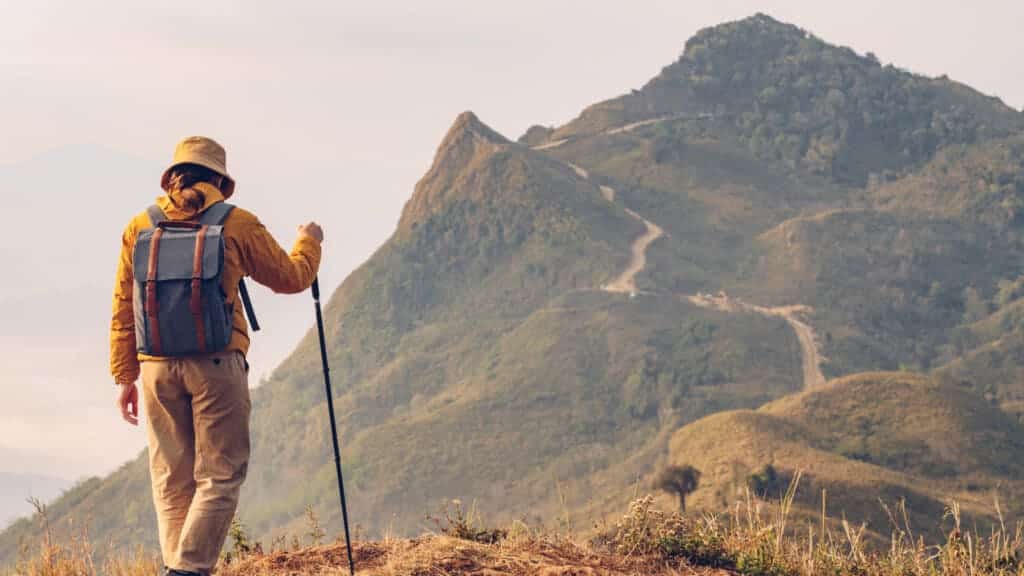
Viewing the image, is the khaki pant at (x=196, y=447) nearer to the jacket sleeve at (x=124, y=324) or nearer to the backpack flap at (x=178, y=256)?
the jacket sleeve at (x=124, y=324)

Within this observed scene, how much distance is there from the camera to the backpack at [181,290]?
7320mm

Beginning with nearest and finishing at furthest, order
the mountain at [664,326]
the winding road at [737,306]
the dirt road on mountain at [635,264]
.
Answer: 1. the mountain at [664,326]
2. the winding road at [737,306]
3. the dirt road on mountain at [635,264]

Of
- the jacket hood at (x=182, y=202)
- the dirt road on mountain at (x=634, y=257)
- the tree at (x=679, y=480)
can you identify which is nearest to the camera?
the jacket hood at (x=182, y=202)

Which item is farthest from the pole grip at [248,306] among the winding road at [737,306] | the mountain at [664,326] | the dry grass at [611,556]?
the winding road at [737,306]

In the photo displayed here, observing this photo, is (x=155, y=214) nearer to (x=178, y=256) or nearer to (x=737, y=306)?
(x=178, y=256)

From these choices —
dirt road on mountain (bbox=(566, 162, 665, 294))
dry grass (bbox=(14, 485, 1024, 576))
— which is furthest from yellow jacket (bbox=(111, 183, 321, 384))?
dirt road on mountain (bbox=(566, 162, 665, 294))

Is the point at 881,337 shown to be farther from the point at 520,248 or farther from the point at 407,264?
the point at 407,264

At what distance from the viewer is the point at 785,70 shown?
144875mm

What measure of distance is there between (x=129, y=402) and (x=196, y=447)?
23.9 inches

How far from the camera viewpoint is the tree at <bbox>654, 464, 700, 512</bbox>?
157ft

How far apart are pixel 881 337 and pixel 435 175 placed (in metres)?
43.4

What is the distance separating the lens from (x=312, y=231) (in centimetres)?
821

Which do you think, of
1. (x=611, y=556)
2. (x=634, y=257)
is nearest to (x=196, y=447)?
(x=611, y=556)

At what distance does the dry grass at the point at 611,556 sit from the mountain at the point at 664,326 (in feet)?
127
